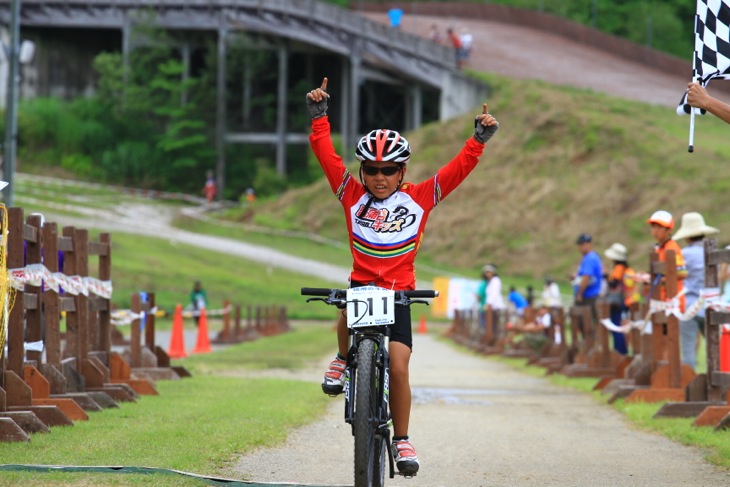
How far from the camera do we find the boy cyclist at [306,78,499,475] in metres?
9.16

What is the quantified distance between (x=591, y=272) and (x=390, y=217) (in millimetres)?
14198

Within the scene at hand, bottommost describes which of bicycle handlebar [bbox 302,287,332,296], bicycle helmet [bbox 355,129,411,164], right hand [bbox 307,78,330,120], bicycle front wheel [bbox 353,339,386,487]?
bicycle front wheel [bbox 353,339,386,487]

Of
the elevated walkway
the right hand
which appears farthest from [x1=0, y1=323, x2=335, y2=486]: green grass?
the elevated walkway

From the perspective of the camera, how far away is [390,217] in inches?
371

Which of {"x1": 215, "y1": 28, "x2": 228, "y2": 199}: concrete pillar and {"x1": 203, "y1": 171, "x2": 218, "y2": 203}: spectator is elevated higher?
{"x1": 215, "y1": 28, "x2": 228, "y2": 199}: concrete pillar

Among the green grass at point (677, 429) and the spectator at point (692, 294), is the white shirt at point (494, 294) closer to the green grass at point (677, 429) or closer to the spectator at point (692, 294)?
the green grass at point (677, 429)

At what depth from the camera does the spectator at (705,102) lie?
994 cm

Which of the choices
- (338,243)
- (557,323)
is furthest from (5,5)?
(557,323)

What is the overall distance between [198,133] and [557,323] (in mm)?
65967

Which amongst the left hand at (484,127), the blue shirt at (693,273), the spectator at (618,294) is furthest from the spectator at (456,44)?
the left hand at (484,127)

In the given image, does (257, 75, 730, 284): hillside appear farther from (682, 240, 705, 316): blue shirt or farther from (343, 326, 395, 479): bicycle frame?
(343, 326, 395, 479): bicycle frame

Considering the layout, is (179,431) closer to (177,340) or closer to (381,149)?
(381,149)

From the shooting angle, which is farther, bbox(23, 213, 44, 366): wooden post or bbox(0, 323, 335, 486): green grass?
bbox(23, 213, 44, 366): wooden post

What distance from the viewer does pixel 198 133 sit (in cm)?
8969
